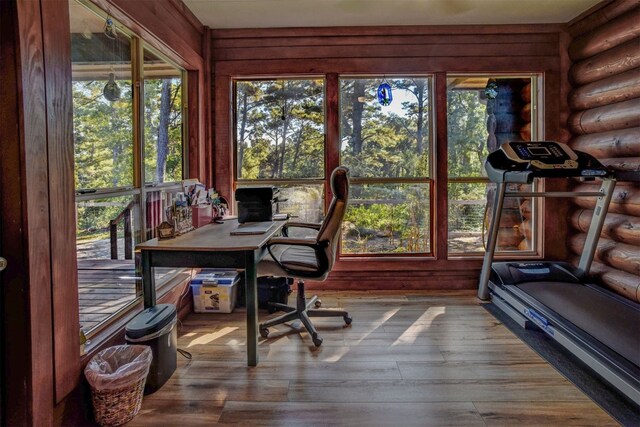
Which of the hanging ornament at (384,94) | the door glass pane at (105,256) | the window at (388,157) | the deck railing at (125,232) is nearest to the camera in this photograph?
the door glass pane at (105,256)

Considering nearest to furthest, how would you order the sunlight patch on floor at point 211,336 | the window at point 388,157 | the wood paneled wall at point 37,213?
1. the wood paneled wall at point 37,213
2. the sunlight patch on floor at point 211,336
3. the window at point 388,157

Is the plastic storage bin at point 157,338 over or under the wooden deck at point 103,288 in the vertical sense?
Answer: under

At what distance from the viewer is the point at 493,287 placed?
132 inches

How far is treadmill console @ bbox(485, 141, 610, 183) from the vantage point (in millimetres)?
2873

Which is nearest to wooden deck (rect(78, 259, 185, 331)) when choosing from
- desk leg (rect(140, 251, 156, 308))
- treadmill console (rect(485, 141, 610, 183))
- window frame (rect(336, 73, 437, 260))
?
desk leg (rect(140, 251, 156, 308))

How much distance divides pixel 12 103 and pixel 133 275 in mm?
1393

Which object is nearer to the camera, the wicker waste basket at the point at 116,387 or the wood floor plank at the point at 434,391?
the wicker waste basket at the point at 116,387

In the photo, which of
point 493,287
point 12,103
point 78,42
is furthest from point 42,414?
point 493,287

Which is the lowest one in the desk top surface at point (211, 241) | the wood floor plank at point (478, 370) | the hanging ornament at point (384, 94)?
the wood floor plank at point (478, 370)

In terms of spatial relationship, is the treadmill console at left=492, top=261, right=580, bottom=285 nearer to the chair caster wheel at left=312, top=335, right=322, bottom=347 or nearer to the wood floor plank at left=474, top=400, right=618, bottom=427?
the wood floor plank at left=474, top=400, right=618, bottom=427

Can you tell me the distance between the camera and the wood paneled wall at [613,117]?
2.94m

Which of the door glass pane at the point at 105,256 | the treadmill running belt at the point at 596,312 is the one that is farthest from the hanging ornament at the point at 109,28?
the treadmill running belt at the point at 596,312

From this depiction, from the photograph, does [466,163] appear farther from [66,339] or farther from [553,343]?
[66,339]

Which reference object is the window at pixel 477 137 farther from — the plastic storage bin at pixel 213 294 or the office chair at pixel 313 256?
the plastic storage bin at pixel 213 294
